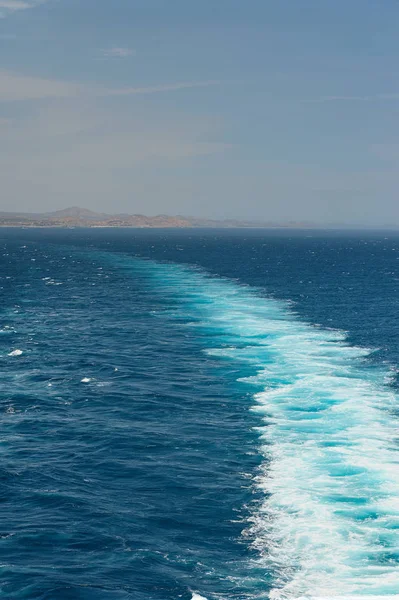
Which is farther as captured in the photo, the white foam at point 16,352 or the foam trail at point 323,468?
the white foam at point 16,352

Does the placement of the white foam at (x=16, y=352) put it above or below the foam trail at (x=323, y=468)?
above

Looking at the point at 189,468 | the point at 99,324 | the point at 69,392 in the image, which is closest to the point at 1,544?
the point at 189,468

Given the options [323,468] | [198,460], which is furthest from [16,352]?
[323,468]

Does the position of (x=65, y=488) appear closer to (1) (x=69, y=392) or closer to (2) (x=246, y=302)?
(1) (x=69, y=392)

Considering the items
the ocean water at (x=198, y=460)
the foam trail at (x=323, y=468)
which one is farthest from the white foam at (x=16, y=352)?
the foam trail at (x=323, y=468)

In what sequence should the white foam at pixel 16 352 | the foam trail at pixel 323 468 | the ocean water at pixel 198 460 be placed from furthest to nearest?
the white foam at pixel 16 352 < the ocean water at pixel 198 460 < the foam trail at pixel 323 468

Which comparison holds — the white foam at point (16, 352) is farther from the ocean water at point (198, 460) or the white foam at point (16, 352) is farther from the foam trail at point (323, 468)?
the foam trail at point (323, 468)

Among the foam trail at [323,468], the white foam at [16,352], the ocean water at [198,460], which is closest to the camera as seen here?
the foam trail at [323,468]
